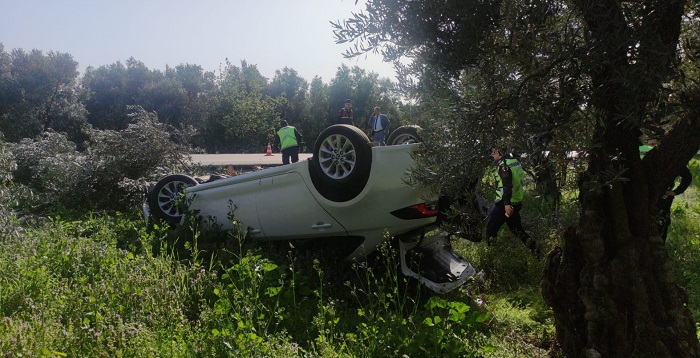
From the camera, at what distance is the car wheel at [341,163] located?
5531mm

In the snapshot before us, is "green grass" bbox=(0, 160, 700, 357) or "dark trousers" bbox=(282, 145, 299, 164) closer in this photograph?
"green grass" bbox=(0, 160, 700, 357)

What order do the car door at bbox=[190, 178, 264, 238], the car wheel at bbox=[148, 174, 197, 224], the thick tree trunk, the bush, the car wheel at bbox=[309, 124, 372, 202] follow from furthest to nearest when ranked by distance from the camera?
1. the bush
2. the car wheel at bbox=[148, 174, 197, 224]
3. the car door at bbox=[190, 178, 264, 238]
4. the car wheel at bbox=[309, 124, 372, 202]
5. the thick tree trunk

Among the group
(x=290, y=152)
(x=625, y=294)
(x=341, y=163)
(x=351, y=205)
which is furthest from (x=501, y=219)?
(x=290, y=152)

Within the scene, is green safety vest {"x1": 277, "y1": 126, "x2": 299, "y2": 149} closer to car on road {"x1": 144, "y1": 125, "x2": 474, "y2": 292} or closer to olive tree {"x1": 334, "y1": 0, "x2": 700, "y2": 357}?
car on road {"x1": 144, "y1": 125, "x2": 474, "y2": 292}

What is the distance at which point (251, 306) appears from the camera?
4.35 metres

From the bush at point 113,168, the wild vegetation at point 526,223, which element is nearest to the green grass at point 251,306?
the wild vegetation at point 526,223

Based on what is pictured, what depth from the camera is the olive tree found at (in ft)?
10.0

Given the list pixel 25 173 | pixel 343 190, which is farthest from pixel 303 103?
pixel 343 190

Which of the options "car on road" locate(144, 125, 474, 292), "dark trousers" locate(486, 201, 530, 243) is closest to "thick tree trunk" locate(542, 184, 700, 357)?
"car on road" locate(144, 125, 474, 292)

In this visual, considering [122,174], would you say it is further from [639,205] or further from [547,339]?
[639,205]

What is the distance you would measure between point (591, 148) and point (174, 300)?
3360 millimetres

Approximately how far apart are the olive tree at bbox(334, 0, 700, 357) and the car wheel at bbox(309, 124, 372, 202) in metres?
1.63

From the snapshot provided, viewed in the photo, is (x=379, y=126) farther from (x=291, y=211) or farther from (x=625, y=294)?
(x=625, y=294)

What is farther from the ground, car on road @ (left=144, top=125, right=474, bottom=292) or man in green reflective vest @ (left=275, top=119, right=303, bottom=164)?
man in green reflective vest @ (left=275, top=119, right=303, bottom=164)
